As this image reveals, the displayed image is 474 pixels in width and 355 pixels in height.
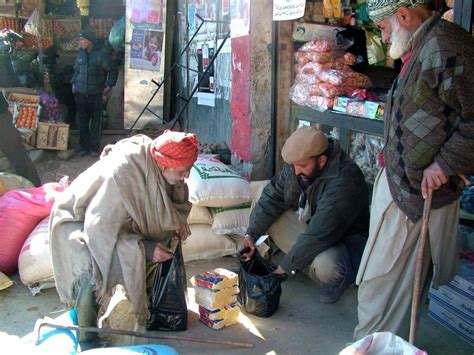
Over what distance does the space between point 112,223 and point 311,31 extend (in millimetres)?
2961

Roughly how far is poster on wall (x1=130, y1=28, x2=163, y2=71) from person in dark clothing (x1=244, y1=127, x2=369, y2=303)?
5878 mm

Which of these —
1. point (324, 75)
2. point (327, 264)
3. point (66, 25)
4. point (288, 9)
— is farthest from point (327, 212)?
point (66, 25)

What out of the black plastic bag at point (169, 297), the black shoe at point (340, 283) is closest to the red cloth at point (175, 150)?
the black plastic bag at point (169, 297)

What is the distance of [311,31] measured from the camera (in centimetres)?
489

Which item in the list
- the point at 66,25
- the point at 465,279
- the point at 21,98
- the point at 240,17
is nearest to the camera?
the point at 465,279

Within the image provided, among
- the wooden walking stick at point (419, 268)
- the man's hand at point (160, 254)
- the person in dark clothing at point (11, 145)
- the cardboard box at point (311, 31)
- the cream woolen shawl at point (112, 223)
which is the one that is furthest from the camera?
the person in dark clothing at point (11, 145)

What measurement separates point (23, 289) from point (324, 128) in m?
2.73

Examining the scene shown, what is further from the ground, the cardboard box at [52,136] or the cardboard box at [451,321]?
the cardboard box at [52,136]

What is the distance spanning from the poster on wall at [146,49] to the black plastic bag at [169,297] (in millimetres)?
6282

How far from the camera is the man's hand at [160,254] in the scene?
2898 mm

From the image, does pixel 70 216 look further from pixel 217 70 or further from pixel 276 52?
pixel 217 70

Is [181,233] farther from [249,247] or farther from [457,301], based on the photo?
[457,301]

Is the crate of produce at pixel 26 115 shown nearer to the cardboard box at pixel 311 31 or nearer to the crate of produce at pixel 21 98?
the crate of produce at pixel 21 98

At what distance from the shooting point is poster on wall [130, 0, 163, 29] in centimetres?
882
